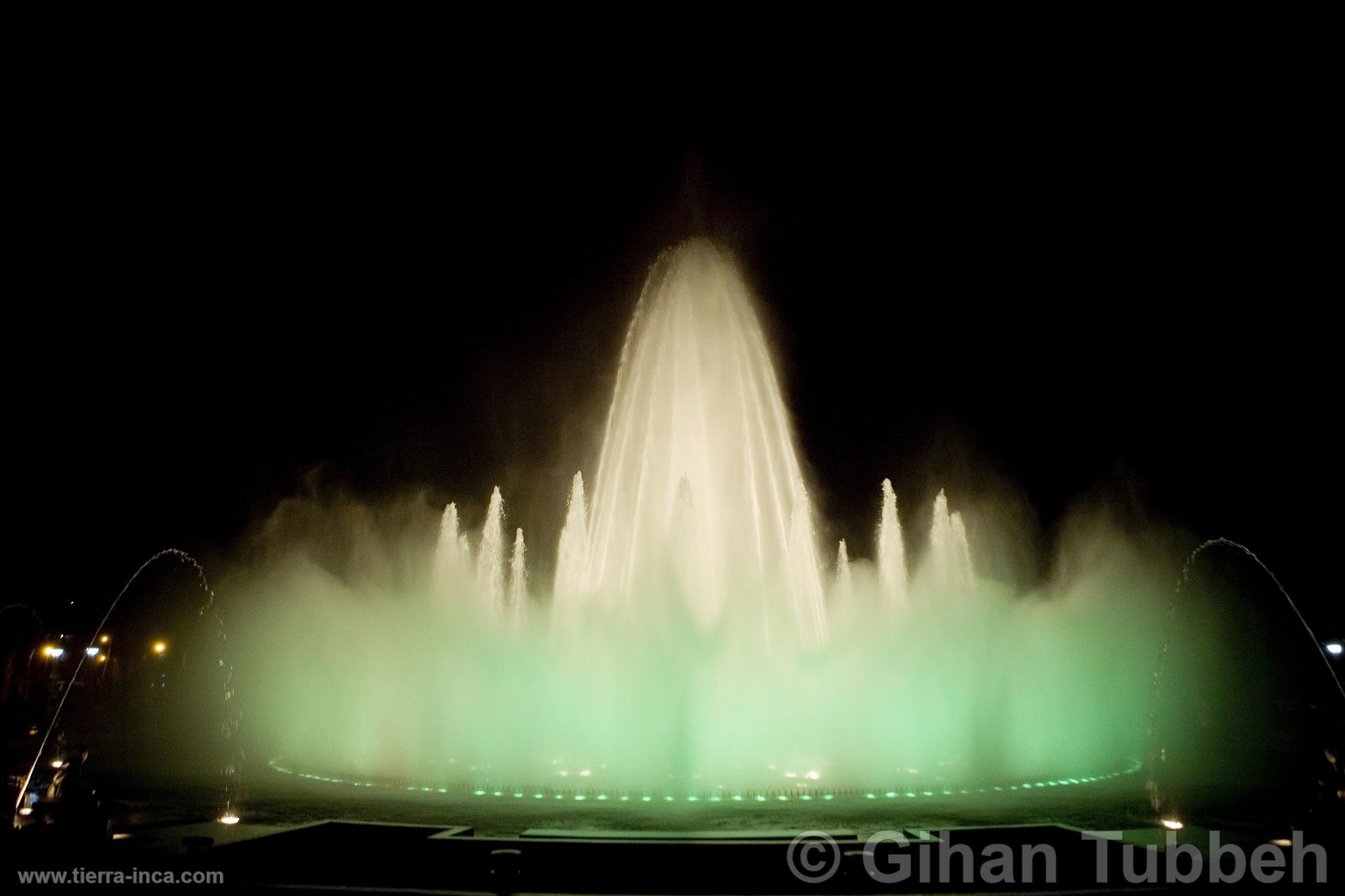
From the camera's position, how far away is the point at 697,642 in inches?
766

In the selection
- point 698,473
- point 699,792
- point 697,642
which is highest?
point 698,473

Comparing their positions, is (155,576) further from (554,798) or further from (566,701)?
(554,798)

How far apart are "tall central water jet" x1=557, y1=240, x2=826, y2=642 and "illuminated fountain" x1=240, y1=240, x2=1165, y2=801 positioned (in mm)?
67

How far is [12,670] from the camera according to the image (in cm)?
4144

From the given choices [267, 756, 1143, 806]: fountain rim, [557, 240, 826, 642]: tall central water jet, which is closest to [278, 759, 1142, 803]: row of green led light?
[267, 756, 1143, 806]: fountain rim

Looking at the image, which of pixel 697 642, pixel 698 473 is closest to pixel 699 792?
pixel 697 642

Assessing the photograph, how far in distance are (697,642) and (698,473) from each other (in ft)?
20.2

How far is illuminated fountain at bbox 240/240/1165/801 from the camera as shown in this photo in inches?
706

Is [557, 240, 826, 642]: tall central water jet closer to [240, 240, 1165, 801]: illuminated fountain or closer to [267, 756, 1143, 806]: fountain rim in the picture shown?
[240, 240, 1165, 801]: illuminated fountain

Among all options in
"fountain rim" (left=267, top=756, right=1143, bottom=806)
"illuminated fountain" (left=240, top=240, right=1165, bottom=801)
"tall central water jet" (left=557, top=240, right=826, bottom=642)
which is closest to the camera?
"fountain rim" (left=267, top=756, right=1143, bottom=806)

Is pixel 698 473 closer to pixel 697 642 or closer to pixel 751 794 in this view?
pixel 697 642

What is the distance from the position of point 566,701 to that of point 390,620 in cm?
848

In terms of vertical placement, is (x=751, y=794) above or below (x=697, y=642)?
below

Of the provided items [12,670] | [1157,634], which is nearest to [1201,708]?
[1157,634]
